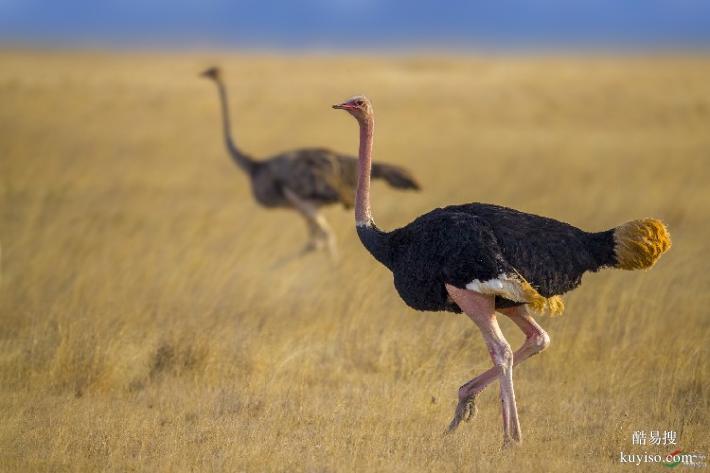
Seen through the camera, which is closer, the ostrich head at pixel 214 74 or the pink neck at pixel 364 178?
the pink neck at pixel 364 178

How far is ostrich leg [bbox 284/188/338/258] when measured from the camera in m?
12.7

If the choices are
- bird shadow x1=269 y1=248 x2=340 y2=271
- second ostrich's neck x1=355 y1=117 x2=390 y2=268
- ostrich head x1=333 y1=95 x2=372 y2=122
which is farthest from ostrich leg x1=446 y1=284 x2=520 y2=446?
bird shadow x1=269 y1=248 x2=340 y2=271

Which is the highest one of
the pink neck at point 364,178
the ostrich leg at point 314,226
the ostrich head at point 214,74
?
the ostrich head at point 214,74

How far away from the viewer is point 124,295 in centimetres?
1019

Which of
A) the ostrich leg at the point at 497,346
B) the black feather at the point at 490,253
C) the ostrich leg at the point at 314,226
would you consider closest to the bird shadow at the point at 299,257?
the ostrich leg at the point at 314,226

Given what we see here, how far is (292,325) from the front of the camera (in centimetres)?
925

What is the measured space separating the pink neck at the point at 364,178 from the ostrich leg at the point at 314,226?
527cm

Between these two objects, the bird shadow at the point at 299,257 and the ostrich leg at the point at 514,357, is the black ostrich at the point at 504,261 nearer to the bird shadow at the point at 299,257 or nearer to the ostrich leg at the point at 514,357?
the ostrich leg at the point at 514,357

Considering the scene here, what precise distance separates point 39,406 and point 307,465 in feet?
6.75

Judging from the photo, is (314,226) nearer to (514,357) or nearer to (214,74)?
(214,74)

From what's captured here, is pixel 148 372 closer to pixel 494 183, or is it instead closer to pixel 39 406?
pixel 39 406

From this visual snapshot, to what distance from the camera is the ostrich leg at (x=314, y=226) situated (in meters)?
12.7

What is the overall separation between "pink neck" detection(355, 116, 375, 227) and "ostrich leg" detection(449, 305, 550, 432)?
1032 millimetres

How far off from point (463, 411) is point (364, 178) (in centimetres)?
156
